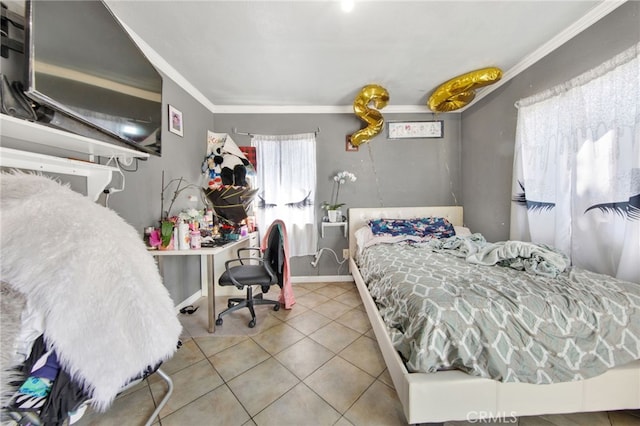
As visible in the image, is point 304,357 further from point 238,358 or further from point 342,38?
point 342,38

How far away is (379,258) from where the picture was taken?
1.92m

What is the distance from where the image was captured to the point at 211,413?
1.15 meters

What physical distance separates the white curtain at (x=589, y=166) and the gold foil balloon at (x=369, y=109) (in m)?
1.32

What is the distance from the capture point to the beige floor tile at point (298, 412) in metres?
1.10

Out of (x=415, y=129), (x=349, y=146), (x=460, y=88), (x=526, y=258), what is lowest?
(x=526, y=258)

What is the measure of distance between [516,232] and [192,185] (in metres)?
3.47

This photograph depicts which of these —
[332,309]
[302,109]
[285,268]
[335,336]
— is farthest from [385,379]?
[302,109]

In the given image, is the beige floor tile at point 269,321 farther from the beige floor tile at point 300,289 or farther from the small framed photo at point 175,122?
the small framed photo at point 175,122

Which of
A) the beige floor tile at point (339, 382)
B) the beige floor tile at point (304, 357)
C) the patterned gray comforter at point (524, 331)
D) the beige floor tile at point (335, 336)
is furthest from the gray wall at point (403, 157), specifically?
the beige floor tile at point (339, 382)

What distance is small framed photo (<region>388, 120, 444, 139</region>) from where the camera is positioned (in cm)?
297

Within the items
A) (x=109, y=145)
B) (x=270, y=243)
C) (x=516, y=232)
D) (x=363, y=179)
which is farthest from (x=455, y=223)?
(x=109, y=145)

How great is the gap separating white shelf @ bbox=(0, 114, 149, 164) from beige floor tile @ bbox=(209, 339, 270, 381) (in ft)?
5.15

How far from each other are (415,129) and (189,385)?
11.6 feet

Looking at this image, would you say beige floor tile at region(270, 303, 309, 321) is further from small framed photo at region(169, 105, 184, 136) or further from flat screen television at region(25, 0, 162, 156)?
small framed photo at region(169, 105, 184, 136)
